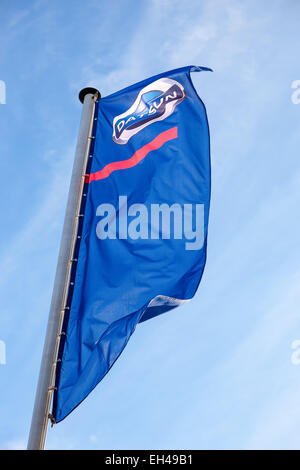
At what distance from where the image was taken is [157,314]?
22.8ft

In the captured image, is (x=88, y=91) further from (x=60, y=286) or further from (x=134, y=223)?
(x=60, y=286)

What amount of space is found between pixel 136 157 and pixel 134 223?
46.3 inches

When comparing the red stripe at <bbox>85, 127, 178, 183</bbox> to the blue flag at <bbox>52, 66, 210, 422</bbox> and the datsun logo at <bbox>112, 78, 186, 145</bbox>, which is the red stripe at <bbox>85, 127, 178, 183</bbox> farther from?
the datsun logo at <bbox>112, 78, 186, 145</bbox>

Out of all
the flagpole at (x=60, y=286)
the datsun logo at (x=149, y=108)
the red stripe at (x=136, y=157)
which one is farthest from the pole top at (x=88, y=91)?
the red stripe at (x=136, y=157)

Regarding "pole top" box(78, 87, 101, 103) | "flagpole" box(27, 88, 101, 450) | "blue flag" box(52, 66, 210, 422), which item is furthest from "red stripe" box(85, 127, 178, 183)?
"pole top" box(78, 87, 101, 103)

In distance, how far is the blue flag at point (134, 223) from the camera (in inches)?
248

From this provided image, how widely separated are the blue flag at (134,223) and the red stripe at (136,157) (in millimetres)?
15

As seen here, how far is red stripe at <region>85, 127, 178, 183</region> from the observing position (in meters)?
7.52

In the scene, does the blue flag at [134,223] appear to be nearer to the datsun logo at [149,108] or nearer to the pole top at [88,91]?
the datsun logo at [149,108]

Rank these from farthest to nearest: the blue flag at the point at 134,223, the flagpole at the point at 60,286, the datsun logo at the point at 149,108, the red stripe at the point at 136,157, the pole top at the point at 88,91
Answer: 1. the pole top at the point at 88,91
2. the datsun logo at the point at 149,108
3. the red stripe at the point at 136,157
4. the blue flag at the point at 134,223
5. the flagpole at the point at 60,286
